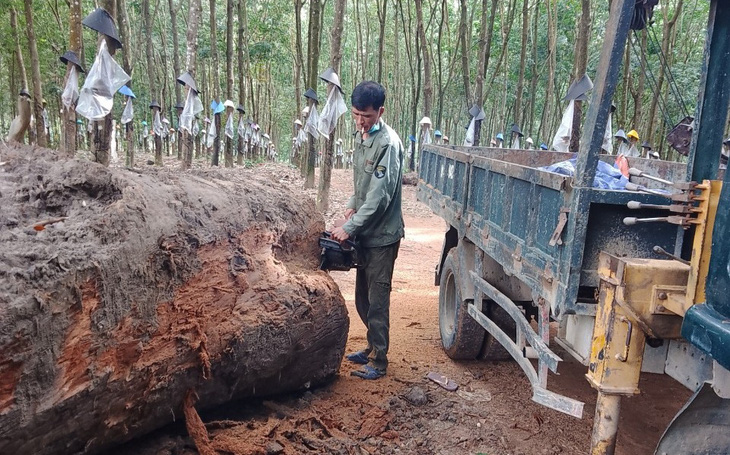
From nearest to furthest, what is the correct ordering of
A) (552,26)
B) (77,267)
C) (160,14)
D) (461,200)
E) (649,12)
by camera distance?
(77,267)
(649,12)
(461,200)
(552,26)
(160,14)

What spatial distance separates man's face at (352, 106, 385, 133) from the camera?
4039mm

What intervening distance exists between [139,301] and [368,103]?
226 cm

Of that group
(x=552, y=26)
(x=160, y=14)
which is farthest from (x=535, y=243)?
(x=160, y=14)

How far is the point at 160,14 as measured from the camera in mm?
28438

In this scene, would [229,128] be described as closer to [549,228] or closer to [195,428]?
[195,428]

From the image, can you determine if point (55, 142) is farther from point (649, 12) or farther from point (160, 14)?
point (649, 12)

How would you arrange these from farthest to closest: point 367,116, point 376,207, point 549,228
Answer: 1. point 367,116
2. point 376,207
3. point 549,228

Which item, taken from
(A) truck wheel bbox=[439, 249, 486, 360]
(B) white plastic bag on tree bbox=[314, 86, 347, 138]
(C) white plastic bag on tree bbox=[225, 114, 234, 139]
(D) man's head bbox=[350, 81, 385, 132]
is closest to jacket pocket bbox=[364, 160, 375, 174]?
(D) man's head bbox=[350, 81, 385, 132]

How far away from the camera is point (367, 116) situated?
4055 millimetres

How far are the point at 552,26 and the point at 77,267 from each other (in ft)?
69.2

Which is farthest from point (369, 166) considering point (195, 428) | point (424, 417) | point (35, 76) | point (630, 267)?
point (35, 76)

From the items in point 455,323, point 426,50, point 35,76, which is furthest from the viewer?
point 35,76

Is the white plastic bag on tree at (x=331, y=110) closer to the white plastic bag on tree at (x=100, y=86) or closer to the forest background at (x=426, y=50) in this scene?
the forest background at (x=426, y=50)

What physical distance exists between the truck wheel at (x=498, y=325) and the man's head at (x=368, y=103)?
1.69 meters
